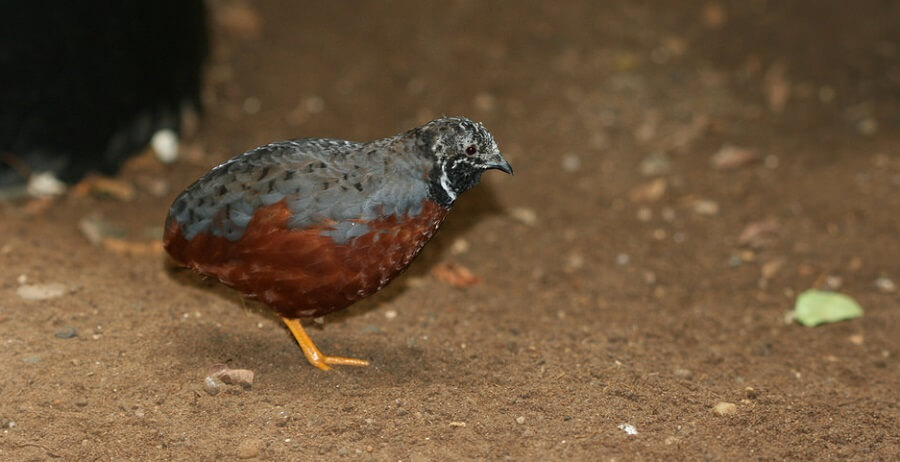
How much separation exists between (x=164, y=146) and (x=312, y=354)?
9.20 ft

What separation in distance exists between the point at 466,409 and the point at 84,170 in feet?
11.0

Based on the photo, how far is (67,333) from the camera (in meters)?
4.01

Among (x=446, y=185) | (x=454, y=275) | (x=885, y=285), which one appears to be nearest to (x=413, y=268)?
(x=454, y=275)

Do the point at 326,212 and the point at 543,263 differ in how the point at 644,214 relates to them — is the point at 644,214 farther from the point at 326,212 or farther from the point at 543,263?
the point at 326,212

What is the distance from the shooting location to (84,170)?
228 inches

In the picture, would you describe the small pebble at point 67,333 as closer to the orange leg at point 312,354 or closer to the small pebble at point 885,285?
the orange leg at point 312,354

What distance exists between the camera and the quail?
367 cm

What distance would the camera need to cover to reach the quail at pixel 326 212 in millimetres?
3670

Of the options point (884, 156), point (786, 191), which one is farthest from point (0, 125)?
point (884, 156)

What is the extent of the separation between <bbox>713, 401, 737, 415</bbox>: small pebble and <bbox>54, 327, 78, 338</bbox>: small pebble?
9.24 ft

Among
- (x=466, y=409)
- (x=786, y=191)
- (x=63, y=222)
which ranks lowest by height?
(x=466, y=409)

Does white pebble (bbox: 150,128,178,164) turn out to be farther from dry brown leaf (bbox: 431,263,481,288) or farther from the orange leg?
the orange leg

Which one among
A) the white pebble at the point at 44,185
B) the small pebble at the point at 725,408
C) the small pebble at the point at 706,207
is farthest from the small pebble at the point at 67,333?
the small pebble at the point at 706,207

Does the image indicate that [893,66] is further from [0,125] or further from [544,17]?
[0,125]
